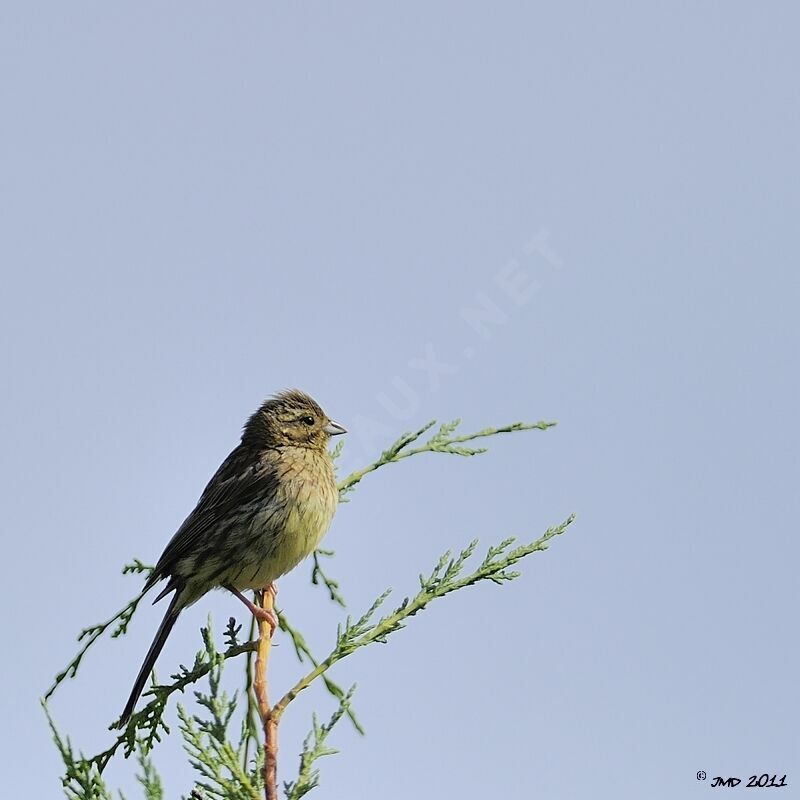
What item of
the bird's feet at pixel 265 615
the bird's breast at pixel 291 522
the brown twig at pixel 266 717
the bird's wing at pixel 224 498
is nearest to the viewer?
the brown twig at pixel 266 717

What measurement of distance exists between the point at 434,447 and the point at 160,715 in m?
1.77

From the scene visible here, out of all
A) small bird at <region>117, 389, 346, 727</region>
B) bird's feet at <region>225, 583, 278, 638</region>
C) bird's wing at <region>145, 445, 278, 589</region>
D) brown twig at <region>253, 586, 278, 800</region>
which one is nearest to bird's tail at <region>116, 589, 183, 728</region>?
small bird at <region>117, 389, 346, 727</region>

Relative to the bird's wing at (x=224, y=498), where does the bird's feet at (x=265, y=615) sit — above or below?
below

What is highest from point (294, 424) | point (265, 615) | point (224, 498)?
point (294, 424)

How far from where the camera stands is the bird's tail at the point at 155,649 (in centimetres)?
588

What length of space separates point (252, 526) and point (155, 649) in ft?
3.12

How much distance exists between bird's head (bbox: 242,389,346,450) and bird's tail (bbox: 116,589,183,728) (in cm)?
130

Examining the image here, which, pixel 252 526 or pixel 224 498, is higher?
pixel 224 498

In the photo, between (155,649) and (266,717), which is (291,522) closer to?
(155,649)

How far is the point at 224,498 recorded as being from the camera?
7270mm

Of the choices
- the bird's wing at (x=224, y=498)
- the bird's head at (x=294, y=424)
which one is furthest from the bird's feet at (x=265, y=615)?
the bird's head at (x=294, y=424)

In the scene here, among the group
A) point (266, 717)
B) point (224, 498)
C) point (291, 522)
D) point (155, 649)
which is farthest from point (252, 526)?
point (266, 717)

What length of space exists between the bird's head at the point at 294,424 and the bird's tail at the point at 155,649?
1303 mm

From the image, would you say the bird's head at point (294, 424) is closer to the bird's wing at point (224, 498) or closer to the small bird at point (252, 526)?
the small bird at point (252, 526)
